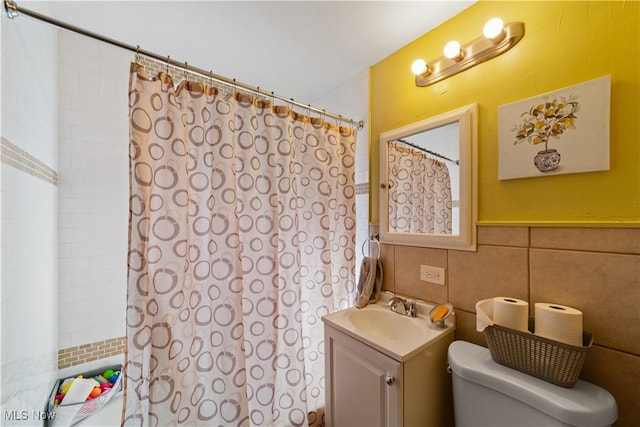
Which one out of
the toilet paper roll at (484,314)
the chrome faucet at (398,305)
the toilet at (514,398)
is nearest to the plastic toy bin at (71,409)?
the chrome faucet at (398,305)

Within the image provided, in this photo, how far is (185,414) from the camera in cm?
113

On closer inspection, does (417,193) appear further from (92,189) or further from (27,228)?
(92,189)

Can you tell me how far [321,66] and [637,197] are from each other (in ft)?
5.56

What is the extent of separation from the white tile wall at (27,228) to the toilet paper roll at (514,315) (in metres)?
1.82

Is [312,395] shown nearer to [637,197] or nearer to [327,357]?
[327,357]

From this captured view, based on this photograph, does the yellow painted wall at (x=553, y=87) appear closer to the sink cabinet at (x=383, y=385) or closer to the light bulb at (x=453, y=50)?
the light bulb at (x=453, y=50)

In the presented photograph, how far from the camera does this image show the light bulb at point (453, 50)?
121 cm

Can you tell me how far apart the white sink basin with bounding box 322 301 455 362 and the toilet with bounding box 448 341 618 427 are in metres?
0.14

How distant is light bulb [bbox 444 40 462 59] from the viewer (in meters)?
1.21

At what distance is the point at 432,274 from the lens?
1361 millimetres

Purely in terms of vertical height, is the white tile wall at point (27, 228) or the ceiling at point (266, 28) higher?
the ceiling at point (266, 28)

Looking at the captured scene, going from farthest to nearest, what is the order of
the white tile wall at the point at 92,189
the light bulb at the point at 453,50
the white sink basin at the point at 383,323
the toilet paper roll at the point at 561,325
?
the white tile wall at the point at 92,189
the white sink basin at the point at 383,323
the light bulb at the point at 453,50
the toilet paper roll at the point at 561,325

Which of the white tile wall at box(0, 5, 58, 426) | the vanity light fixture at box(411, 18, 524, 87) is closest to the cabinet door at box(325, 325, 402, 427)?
the white tile wall at box(0, 5, 58, 426)

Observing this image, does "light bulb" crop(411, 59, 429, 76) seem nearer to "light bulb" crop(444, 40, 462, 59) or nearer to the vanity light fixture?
the vanity light fixture
